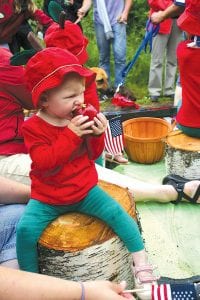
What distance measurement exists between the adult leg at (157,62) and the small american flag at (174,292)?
4.04 metres

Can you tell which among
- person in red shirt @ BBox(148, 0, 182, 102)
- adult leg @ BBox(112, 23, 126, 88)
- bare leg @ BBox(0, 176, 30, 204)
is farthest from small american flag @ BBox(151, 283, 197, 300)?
adult leg @ BBox(112, 23, 126, 88)

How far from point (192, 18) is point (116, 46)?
2821mm

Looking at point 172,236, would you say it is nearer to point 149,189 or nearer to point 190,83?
point 149,189

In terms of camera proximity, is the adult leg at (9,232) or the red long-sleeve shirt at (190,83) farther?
the red long-sleeve shirt at (190,83)

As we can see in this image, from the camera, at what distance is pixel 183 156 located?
344 cm

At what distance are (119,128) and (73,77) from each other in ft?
6.61

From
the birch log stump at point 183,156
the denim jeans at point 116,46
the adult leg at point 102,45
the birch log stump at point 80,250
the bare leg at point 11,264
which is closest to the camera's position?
the birch log stump at point 80,250

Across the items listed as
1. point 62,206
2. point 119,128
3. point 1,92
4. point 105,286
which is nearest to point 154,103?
point 119,128

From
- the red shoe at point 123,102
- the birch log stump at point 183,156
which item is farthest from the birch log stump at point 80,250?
the red shoe at point 123,102

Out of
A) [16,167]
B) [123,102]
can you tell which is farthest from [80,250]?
[123,102]

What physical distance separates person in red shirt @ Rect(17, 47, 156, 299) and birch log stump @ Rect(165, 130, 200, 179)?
126cm

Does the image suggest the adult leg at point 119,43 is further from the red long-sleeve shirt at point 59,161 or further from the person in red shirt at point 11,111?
the red long-sleeve shirt at point 59,161

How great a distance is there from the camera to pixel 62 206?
2240 millimetres

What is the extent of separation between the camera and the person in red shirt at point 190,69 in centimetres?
322
